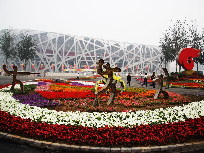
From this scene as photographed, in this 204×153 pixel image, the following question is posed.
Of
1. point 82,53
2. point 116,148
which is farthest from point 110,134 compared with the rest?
point 82,53

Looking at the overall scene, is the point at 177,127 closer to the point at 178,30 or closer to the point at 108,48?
the point at 178,30

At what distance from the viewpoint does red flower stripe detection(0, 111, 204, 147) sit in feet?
16.8

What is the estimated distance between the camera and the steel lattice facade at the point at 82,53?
73438 millimetres

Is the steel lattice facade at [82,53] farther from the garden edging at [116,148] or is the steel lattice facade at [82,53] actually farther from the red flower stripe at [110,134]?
the garden edging at [116,148]

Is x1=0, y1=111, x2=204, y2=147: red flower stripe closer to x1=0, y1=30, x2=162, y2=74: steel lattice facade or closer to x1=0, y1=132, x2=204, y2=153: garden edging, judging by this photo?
x1=0, y1=132, x2=204, y2=153: garden edging

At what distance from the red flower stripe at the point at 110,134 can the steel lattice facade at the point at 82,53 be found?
66254 mm

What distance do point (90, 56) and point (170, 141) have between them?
7547cm

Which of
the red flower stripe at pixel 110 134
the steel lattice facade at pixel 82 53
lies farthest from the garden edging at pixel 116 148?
the steel lattice facade at pixel 82 53

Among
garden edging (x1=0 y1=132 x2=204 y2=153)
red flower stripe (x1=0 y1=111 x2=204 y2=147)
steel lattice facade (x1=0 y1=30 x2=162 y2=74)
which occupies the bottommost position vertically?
garden edging (x1=0 y1=132 x2=204 y2=153)

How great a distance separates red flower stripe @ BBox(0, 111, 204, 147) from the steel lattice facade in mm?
66254

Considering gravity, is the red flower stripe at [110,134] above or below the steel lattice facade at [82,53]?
below

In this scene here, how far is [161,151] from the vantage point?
193 inches

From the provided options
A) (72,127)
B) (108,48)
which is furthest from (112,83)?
(108,48)

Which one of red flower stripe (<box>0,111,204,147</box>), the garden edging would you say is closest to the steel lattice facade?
red flower stripe (<box>0,111,204,147</box>)
